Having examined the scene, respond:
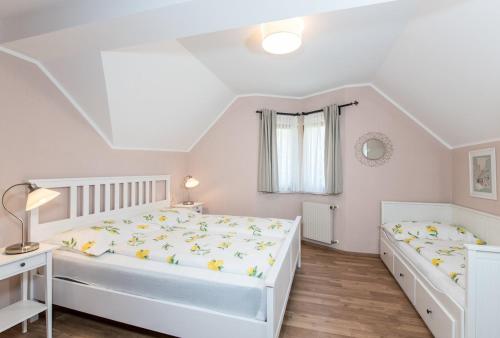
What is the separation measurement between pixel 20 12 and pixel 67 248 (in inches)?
74.9

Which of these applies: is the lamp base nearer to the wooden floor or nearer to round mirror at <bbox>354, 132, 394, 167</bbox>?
the wooden floor

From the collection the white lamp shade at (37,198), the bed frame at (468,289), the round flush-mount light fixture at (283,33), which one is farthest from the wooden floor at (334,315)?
the round flush-mount light fixture at (283,33)

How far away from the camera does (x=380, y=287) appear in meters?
2.66

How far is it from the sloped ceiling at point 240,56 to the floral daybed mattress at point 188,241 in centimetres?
115

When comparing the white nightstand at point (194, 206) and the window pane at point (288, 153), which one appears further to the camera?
the window pane at point (288, 153)

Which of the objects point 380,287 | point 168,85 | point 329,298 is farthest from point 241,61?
point 380,287

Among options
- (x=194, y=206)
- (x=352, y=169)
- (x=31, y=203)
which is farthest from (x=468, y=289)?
(x=194, y=206)

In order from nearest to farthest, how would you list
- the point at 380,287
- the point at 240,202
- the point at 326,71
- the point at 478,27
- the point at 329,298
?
1. the point at 478,27
2. the point at 329,298
3. the point at 380,287
4. the point at 326,71
5. the point at 240,202

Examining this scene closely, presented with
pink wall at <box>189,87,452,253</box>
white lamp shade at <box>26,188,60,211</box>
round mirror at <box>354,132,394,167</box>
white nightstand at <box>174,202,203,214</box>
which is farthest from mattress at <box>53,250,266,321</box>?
round mirror at <box>354,132,394,167</box>

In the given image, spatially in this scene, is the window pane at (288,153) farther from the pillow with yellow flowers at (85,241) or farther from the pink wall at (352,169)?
the pillow with yellow flowers at (85,241)

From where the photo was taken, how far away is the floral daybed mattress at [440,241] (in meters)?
1.98

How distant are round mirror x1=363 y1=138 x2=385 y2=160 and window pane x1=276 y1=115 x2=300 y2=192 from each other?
108 centimetres

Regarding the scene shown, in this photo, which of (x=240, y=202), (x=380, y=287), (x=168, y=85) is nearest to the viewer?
(x=380, y=287)

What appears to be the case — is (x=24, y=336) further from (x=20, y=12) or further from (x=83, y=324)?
(x=20, y=12)
